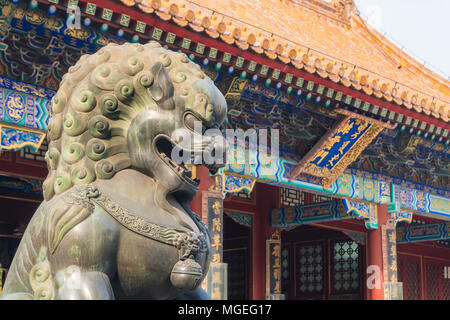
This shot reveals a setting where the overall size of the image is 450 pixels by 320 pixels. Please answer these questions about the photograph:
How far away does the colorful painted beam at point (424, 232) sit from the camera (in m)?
11.1

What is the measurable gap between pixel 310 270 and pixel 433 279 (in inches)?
127

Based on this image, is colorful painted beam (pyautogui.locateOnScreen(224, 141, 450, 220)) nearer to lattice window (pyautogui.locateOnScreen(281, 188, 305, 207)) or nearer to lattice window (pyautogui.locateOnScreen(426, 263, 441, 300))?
lattice window (pyautogui.locateOnScreen(281, 188, 305, 207))

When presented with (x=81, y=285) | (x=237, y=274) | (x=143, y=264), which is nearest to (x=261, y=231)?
(x=237, y=274)

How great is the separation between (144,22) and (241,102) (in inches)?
73.3

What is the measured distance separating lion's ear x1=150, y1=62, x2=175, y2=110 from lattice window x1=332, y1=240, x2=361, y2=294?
8878mm

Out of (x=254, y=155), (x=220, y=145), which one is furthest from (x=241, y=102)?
→ (x=220, y=145)

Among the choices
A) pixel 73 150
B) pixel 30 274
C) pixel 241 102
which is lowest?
pixel 30 274

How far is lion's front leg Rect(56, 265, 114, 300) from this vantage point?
2.19 metres

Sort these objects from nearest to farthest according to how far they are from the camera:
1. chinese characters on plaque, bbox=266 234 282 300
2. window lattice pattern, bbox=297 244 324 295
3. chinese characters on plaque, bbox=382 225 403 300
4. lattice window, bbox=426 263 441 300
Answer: chinese characters on plaque, bbox=382 225 403 300
chinese characters on plaque, bbox=266 234 282 300
window lattice pattern, bbox=297 244 324 295
lattice window, bbox=426 263 441 300

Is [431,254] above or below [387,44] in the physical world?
below

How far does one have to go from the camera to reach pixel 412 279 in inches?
497

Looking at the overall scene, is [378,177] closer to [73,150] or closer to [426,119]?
[426,119]

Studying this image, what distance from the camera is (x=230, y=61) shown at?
19.4 feet

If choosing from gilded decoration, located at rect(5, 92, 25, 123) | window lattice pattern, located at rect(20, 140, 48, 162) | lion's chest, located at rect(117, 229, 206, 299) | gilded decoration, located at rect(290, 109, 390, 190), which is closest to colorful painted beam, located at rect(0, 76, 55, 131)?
gilded decoration, located at rect(5, 92, 25, 123)
